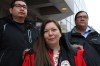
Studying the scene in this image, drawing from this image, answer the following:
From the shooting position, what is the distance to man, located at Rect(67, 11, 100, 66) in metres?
4.70

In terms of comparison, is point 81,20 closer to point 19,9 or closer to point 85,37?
point 85,37

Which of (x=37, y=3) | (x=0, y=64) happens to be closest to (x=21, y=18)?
(x=0, y=64)

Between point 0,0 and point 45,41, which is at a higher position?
point 45,41

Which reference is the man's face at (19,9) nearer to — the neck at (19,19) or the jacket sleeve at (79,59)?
the neck at (19,19)

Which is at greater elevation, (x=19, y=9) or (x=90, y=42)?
(x=19, y=9)

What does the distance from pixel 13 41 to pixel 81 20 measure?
138cm

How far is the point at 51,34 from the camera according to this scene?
3.62m

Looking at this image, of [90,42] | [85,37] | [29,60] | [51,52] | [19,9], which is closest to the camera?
[29,60]

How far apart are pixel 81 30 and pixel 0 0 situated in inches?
260

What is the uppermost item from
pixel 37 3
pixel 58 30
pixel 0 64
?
pixel 58 30

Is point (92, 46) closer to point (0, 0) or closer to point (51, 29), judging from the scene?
point (51, 29)

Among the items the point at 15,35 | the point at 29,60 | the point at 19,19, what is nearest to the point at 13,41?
the point at 15,35

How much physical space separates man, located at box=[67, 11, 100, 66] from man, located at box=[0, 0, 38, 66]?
72 centimetres

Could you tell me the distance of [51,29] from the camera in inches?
144
